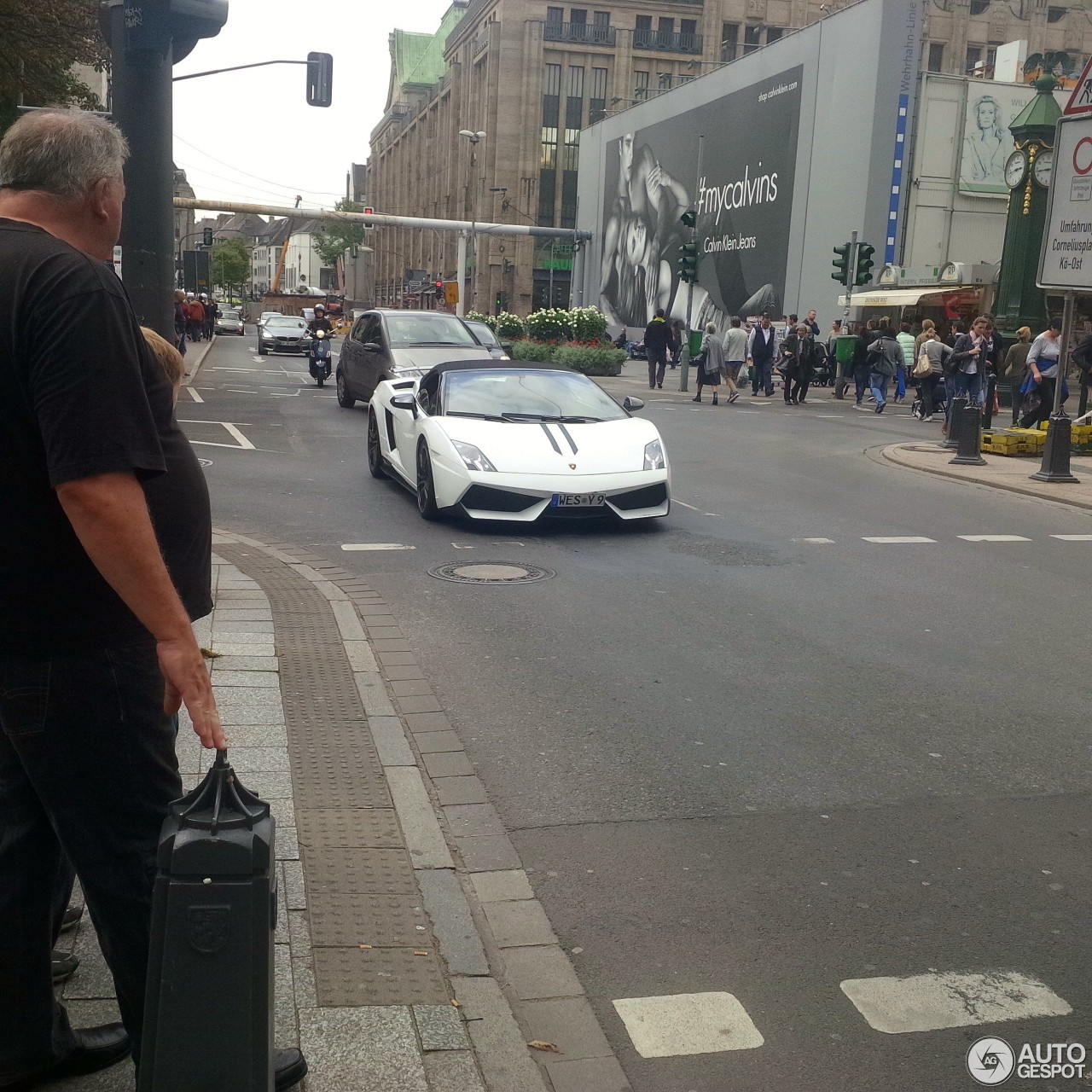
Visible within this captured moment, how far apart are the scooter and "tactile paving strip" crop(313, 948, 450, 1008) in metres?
26.0

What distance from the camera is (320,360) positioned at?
29.0 meters

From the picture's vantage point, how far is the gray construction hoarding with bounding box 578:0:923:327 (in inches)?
1540

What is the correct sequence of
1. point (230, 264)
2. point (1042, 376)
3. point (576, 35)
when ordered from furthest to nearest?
point (230, 264)
point (576, 35)
point (1042, 376)

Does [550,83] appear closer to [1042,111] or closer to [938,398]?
[1042,111]

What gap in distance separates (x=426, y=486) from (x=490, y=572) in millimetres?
2266

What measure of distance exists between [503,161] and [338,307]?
19891 millimetres

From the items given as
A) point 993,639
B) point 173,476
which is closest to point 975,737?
point 993,639

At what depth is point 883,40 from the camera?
38406mm

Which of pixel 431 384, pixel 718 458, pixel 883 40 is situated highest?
pixel 883 40

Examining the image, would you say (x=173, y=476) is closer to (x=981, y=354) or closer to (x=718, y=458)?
(x=718, y=458)

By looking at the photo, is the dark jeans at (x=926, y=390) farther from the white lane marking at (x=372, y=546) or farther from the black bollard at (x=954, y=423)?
the white lane marking at (x=372, y=546)

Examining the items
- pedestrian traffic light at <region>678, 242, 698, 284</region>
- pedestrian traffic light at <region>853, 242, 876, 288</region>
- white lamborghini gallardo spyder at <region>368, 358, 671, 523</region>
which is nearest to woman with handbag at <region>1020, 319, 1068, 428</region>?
pedestrian traffic light at <region>853, 242, 876, 288</region>

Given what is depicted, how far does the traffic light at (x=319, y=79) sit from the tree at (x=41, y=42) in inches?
308

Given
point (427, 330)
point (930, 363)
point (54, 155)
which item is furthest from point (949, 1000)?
point (930, 363)
